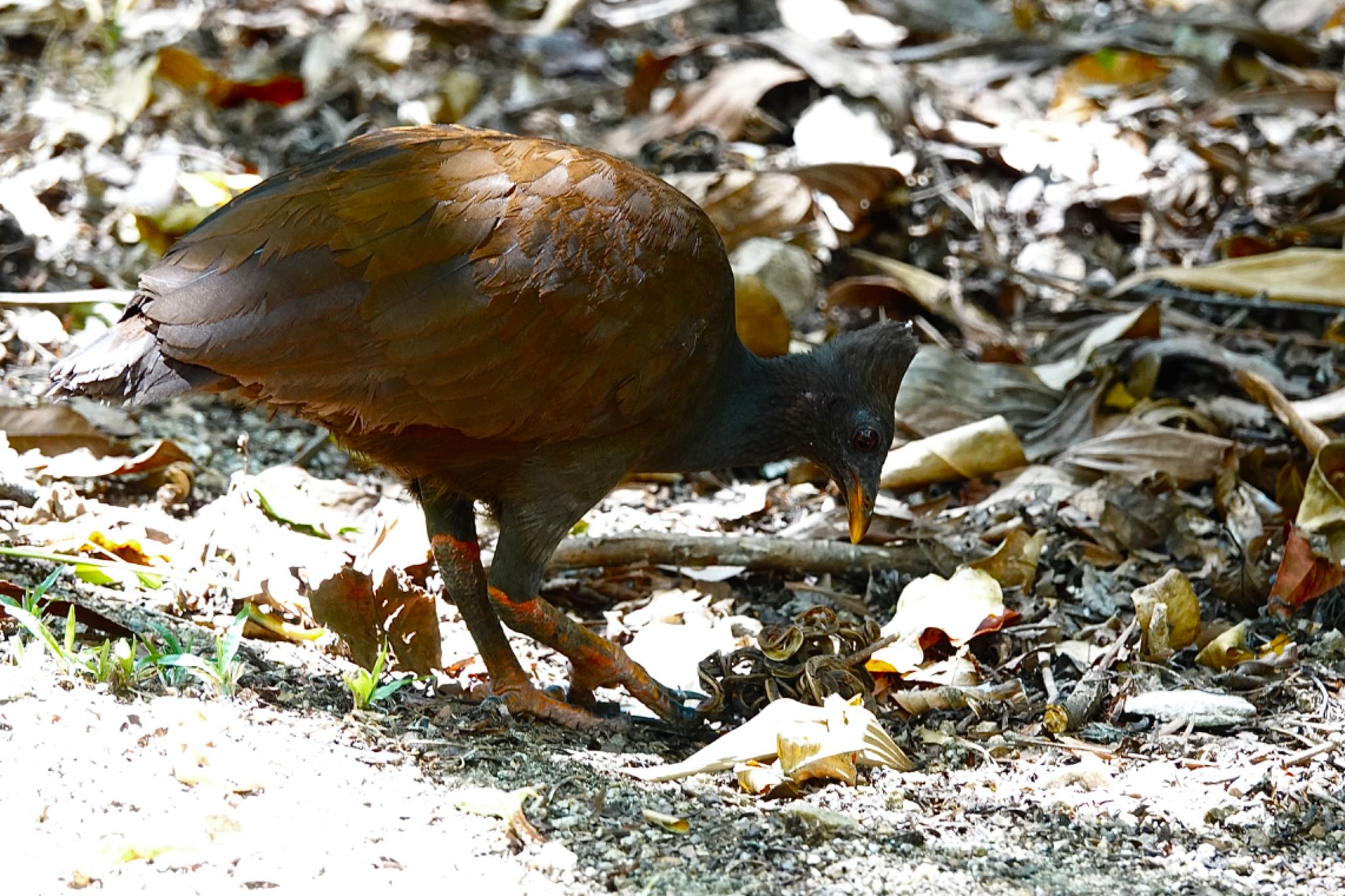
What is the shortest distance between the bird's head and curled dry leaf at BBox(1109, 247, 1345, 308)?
1.95 m

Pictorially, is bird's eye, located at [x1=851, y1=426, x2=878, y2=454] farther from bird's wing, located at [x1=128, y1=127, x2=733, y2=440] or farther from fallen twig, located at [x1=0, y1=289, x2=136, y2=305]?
fallen twig, located at [x1=0, y1=289, x2=136, y2=305]

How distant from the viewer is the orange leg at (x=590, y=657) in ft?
13.2

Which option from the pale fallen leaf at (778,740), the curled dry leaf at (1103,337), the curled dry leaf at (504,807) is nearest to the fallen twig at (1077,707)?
the pale fallen leaf at (778,740)

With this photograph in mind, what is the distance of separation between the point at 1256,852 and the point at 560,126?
16.6ft

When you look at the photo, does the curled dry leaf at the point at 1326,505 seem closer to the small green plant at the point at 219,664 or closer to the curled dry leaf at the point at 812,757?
the curled dry leaf at the point at 812,757

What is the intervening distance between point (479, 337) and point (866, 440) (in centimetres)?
134

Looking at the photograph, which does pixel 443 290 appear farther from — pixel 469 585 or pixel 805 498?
pixel 805 498

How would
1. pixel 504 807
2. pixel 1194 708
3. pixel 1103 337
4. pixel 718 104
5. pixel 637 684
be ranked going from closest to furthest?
pixel 504 807 → pixel 1194 708 → pixel 637 684 → pixel 1103 337 → pixel 718 104

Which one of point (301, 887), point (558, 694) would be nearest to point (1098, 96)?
point (558, 694)

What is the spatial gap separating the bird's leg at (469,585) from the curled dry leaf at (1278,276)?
313cm

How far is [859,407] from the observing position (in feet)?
14.5

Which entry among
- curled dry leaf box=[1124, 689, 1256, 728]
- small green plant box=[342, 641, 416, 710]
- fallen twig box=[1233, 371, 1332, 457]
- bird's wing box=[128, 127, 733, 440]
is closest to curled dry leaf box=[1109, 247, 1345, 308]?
fallen twig box=[1233, 371, 1332, 457]

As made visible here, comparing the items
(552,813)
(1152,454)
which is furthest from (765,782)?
(1152,454)

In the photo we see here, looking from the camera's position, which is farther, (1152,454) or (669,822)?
(1152,454)
